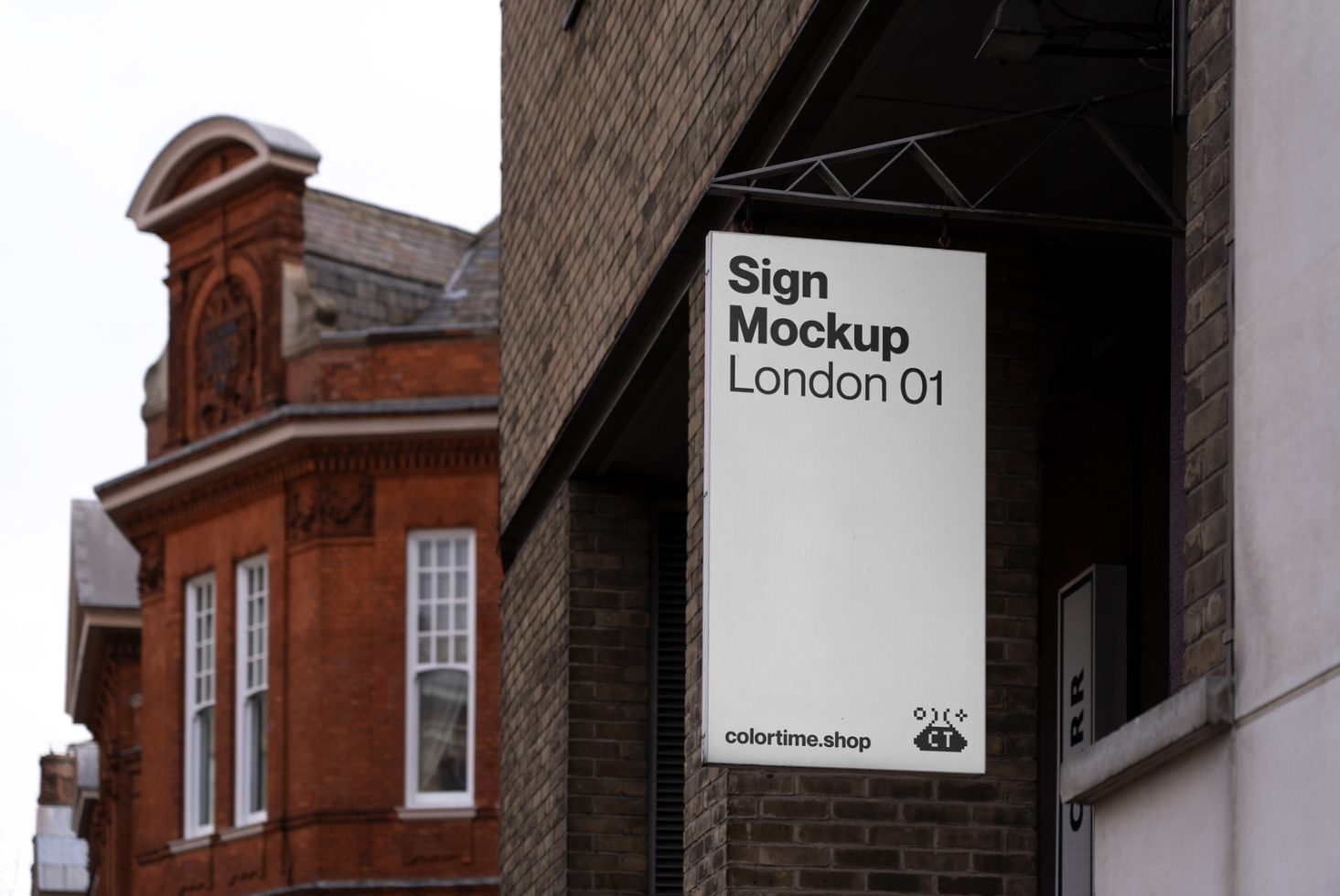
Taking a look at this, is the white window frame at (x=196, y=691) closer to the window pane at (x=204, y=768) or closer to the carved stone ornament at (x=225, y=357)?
the window pane at (x=204, y=768)

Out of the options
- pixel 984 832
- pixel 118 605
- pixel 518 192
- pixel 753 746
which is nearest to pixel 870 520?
pixel 753 746

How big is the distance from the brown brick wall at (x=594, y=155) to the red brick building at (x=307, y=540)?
12.1 metres

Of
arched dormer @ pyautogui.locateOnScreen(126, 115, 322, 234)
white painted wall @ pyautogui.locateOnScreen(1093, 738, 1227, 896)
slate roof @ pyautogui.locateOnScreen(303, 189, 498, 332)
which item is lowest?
white painted wall @ pyautogui.locateOnScreen(1093, 738, 1227, 896)

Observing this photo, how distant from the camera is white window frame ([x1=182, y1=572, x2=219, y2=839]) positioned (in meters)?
27.0

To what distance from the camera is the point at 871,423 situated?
280 inches

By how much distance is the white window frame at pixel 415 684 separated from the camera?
2556 centimetres

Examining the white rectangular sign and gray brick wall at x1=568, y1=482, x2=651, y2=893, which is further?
gray brick wall at x1=568, y1=482, x2=651, y2=893

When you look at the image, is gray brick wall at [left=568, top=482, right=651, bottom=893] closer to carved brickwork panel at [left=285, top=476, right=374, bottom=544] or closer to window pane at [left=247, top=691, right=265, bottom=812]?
carved brickwork panel at [left=285, top=476, right=374, bottom=544]

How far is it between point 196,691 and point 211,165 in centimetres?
585

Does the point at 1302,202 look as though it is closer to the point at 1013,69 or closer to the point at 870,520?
the point at 870,520

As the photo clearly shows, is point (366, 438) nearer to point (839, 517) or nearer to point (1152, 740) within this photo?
point (839, 517)

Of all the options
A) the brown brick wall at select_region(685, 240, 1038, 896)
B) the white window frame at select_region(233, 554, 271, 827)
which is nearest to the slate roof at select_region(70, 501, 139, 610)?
the white window frame at select_region(233, 554, 271, 827)

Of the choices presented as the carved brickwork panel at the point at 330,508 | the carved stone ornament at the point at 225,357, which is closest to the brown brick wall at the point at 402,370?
the carved brickwork panel at the point at 330,508

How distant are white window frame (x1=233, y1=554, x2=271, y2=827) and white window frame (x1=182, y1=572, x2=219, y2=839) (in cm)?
42
